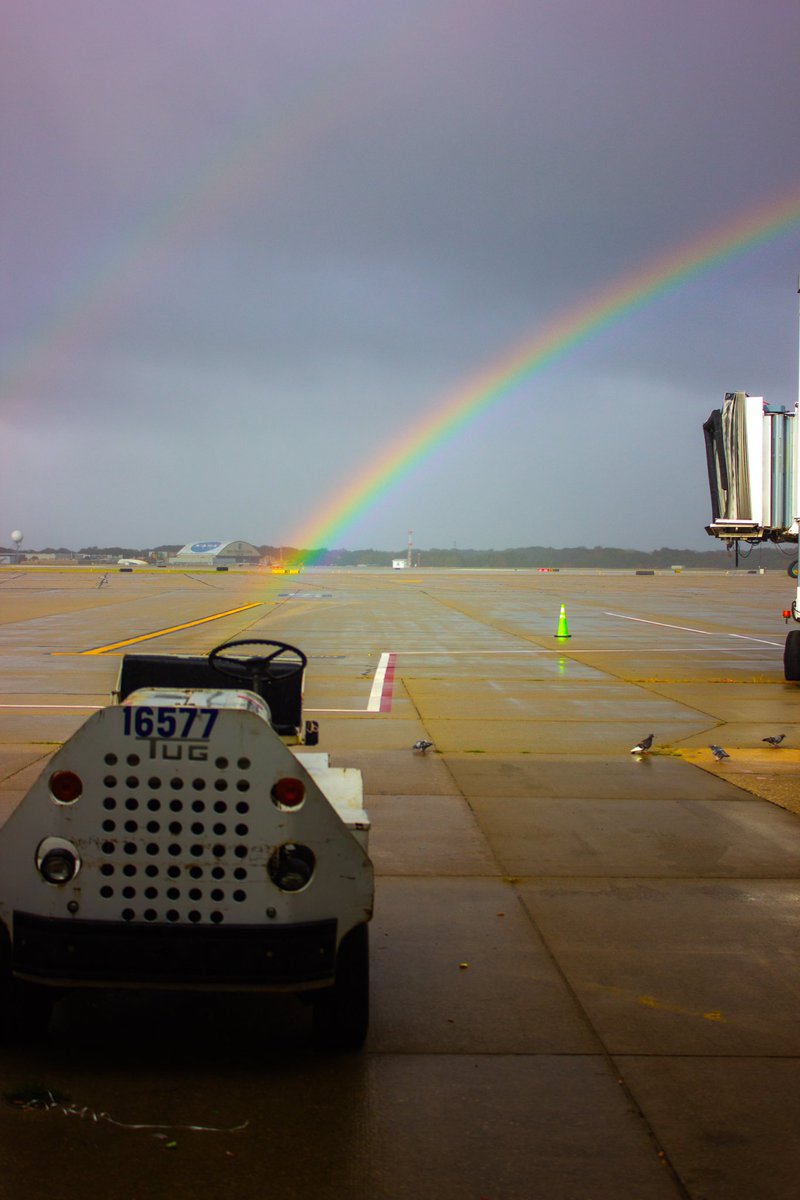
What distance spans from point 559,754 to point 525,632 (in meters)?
16.5

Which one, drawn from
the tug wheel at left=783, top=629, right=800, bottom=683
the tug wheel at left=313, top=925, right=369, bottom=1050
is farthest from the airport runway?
the tug wheel at left=783, top=629, right=800, bottom=683

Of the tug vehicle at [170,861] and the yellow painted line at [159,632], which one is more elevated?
the tug vehicle at [170,861]

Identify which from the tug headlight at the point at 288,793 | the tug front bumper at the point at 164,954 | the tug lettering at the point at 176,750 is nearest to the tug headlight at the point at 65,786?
the tug lettering at the point at 176,750

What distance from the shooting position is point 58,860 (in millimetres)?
3779

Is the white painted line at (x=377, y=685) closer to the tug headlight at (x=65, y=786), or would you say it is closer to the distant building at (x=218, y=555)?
the tug headlight at (x=65, y=786)

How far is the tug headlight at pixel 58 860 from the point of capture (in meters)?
3.78

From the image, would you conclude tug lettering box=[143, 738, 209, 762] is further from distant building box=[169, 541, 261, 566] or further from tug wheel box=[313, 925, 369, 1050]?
distant building box=[169, 541, 261, 566]

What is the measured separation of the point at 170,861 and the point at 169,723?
0.50 meters

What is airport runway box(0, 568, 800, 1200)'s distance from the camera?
3332 millimetres

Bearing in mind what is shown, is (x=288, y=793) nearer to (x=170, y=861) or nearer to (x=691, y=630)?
(x=170, y=861)

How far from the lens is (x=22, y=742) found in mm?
10781

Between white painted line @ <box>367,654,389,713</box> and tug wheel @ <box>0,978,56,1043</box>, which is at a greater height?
tug wheel @ <box>0,978,56,1043</box>

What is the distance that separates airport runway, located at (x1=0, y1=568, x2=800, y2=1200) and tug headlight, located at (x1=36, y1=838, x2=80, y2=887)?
0.75m

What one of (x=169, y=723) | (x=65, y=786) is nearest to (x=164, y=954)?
(x=65, y=786)
